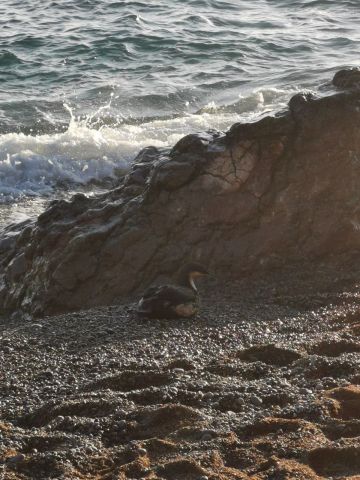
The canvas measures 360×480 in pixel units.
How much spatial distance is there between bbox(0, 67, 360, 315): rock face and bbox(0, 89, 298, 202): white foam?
4.88 meters

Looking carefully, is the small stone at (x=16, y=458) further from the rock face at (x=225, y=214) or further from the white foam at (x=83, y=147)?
the white foam at (x=83, y=147)

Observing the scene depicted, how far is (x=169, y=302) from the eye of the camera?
6.44 meters

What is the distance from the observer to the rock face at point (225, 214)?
7.33m

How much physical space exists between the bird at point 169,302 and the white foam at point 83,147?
5986mm

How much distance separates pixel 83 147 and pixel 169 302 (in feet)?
25.4

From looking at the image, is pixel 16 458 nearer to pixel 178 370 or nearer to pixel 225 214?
pixel 178 370

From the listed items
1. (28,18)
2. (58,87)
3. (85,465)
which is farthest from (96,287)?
(28,18)

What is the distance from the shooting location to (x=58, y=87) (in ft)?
56.4

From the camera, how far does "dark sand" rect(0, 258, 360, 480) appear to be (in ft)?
13.7

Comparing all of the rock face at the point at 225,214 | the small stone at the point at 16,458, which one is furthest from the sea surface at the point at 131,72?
the small stone at the point at 16,458

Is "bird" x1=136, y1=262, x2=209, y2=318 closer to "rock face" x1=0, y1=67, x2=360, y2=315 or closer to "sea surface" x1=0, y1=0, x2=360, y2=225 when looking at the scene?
"rock face" x1=0, y1=67, x2=360, y2=315

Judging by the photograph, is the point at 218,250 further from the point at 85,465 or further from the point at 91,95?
the point at 91,95

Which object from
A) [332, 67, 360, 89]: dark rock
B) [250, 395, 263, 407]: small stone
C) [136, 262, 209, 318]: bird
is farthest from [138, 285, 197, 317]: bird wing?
[332, 67, 360, 89]: dark rock

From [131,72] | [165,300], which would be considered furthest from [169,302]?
[131,72]
